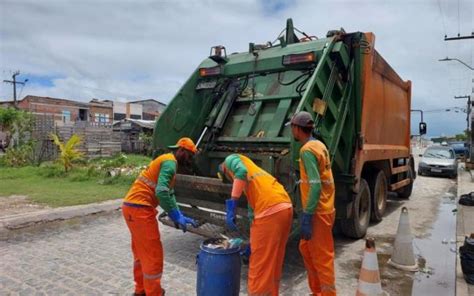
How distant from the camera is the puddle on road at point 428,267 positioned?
3.92 meters

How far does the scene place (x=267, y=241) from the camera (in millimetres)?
2871

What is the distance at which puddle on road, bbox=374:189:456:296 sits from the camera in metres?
3.92

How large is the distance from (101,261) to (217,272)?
2134 mm

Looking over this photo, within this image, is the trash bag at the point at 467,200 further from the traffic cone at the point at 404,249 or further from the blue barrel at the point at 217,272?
the blue barrel at the point at 217,272

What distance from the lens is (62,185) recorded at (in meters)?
10.3

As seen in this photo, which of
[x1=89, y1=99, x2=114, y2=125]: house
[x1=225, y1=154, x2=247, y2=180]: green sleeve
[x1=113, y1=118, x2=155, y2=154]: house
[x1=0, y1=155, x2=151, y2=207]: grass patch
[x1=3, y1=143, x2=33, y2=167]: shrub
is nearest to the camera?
[x1=225, y1=154, x2=247, y2=180]: green sleeve

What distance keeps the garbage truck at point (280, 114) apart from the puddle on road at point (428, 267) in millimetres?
782

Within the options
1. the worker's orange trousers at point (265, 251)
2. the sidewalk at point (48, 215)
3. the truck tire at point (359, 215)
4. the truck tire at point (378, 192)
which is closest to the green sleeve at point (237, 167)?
the worker's orange trousers at point (265, 251)

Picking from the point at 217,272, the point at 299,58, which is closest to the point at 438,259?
the point at 299,58

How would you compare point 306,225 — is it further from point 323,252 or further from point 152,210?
point 152,210

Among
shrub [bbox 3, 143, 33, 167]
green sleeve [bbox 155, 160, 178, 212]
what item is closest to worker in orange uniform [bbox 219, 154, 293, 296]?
green sleeve [bbox 155, 160, 178, 212]

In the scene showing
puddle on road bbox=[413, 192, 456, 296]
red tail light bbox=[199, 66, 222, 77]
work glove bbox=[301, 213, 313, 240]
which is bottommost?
puddle on road bbox=[413, 192, 456, 296]

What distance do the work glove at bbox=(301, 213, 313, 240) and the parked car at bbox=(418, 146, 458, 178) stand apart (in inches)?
578

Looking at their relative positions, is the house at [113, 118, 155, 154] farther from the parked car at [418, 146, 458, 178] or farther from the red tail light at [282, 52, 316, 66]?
the red tail light at [282, 52, 316, 66]
